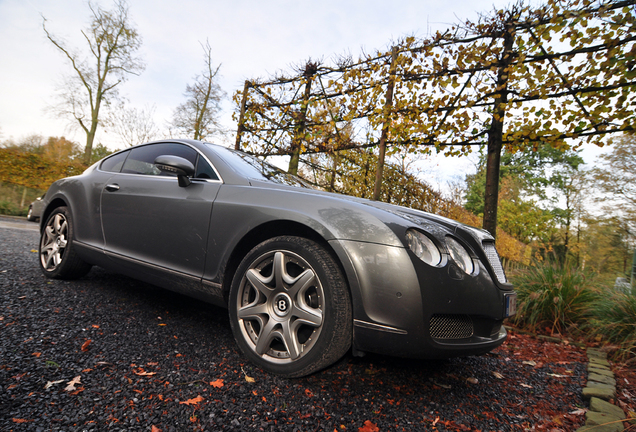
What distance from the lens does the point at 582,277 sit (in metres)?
3.96

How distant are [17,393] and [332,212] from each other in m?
1.66

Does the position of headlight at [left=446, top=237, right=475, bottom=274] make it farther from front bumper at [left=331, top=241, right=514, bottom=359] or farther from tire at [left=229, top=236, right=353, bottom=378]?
tire at [left=229, top=236, right=353, bottom=378]

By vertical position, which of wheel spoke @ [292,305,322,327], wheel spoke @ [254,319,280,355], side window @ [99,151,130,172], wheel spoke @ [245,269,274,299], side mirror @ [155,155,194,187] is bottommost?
wheel spoke @ [254,319,280,355]

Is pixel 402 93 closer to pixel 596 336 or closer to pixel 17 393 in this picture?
pixel 596 336

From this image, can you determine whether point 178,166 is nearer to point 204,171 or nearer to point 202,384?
point 204,171

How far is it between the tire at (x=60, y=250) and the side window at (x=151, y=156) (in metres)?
0.86

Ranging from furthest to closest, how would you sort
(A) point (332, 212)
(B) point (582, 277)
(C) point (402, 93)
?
(C) point (402, 93) < (B) point (582, 277) < (A) point (332, 212)

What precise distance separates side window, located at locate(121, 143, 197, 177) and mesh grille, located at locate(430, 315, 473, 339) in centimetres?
204

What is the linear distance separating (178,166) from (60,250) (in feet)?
6.45

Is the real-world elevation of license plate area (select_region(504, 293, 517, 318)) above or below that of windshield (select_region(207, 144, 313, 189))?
below

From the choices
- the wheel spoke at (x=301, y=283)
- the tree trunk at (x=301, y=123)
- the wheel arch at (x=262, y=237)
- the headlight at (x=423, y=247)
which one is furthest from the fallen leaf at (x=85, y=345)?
the tree trunk at (x=301, y=123)

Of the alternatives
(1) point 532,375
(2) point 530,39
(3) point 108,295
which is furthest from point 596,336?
(3) point 108,295

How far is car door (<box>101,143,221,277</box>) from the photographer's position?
2.29 meters

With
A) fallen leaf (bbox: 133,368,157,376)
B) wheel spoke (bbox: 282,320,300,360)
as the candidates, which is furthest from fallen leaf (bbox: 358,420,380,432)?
fallen leaf (bbox: 133,368,157,376)
